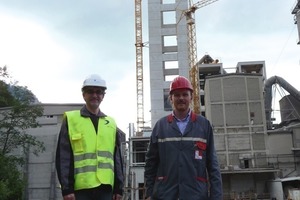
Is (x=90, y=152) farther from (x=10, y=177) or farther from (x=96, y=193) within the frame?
(x=10, y=177)

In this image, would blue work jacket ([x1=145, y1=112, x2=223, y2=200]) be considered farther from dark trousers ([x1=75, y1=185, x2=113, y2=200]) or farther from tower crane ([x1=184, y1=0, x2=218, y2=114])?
tower crane ([x1=184, y1=0, x2=218, y2=114])

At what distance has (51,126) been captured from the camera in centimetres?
3878

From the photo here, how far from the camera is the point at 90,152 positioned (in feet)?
13.2

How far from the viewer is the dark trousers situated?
392cm

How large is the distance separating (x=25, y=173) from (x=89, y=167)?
35.6m

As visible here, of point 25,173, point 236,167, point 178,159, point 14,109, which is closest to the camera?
point 178,159

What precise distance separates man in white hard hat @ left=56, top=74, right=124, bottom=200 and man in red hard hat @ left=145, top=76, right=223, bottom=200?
0.43 metres

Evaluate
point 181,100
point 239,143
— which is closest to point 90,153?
point 181,100

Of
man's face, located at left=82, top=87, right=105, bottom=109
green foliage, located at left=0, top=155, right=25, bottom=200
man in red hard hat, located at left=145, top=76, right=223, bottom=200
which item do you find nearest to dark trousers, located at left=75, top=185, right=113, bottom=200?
man in red hard hat, located at left=145, top=76, right=223, bottom=200

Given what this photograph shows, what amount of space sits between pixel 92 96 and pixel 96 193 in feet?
3.53

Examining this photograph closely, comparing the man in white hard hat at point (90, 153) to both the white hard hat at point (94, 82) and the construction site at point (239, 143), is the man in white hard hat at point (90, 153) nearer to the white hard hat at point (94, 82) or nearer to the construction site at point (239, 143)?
the white hard hat at point (94, 82)

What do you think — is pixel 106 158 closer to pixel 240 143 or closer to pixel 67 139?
pixel 67 139

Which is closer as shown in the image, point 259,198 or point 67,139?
point 67,139

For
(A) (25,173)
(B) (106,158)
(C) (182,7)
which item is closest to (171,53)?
(C) (182,7)
